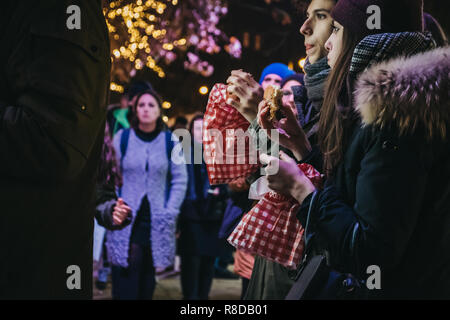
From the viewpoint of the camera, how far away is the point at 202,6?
14.0m

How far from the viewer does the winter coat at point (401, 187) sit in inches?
64.1

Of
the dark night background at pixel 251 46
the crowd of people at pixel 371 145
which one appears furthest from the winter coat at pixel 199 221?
the crowd of people at pixel 371 145

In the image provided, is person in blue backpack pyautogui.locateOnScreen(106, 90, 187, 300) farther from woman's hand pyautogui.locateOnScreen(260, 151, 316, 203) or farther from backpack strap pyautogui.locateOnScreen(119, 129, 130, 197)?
woman's hand pyautogui.locateOnScreen(260, 151, 316, 203)

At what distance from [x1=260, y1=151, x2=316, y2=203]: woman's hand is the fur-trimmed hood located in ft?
1.02

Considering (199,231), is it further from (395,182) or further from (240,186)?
(395,182)

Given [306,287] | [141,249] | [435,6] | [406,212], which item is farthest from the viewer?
[141,249]

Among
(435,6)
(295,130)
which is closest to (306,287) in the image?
(295,130)

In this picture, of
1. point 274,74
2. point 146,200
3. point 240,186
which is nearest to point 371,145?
point 240,186

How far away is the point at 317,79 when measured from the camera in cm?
233

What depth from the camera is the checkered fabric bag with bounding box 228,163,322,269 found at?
6.61 feet

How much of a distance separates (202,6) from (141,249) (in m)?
9.89

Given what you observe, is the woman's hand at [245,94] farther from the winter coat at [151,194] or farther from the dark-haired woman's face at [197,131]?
the dark-haired woman's face at [197,131]

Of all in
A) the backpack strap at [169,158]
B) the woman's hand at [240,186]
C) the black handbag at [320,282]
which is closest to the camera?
the black handbag at [320,282]
